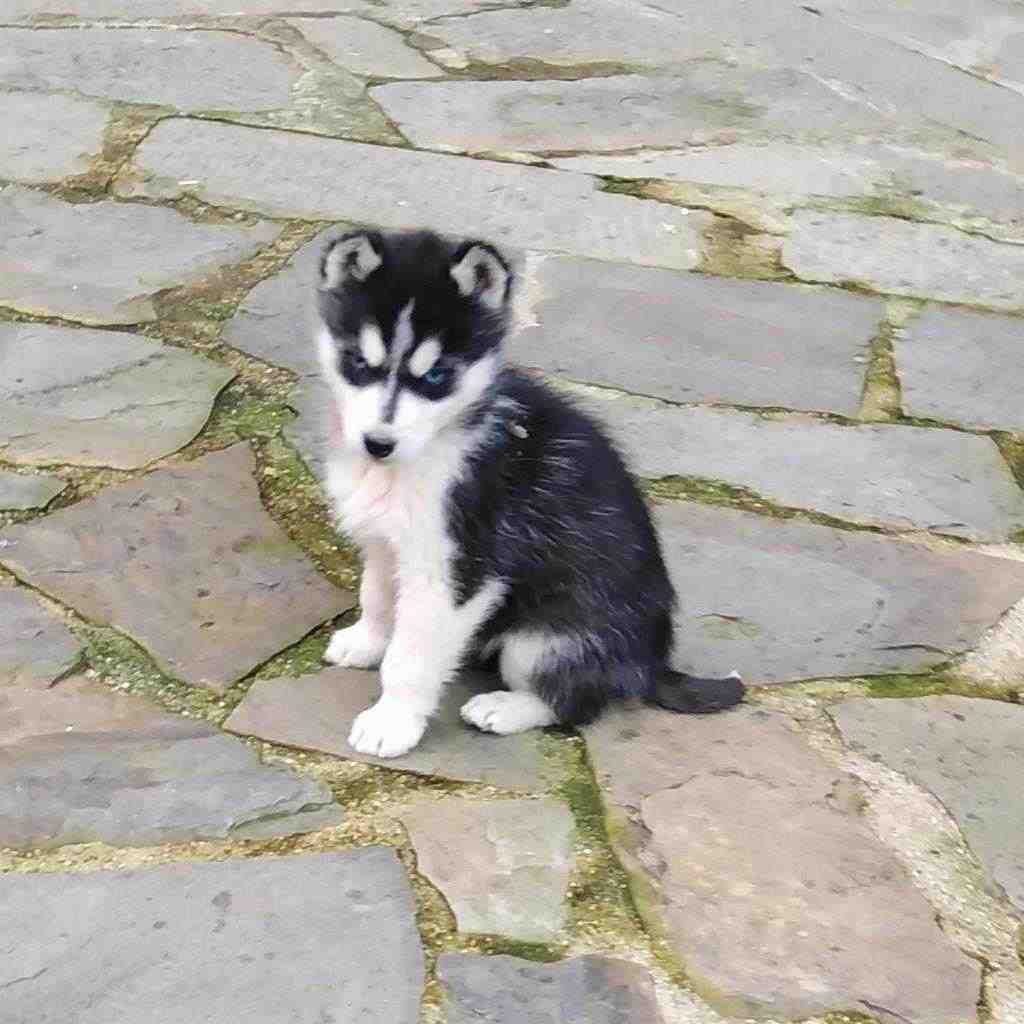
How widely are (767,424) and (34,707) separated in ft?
7.28

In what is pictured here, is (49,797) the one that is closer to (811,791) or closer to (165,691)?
(165,691)

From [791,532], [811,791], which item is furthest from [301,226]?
[811,791]

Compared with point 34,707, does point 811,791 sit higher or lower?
higher

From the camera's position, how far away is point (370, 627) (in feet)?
11.8

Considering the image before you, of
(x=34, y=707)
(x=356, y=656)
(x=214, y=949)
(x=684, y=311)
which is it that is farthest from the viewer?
(x=684, y=311)

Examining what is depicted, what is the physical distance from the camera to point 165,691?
345cm

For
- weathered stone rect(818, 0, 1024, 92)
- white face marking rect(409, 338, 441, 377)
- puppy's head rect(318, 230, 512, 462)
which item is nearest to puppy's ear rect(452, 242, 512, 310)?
puppy's head rect(318, 230, 512, 462)

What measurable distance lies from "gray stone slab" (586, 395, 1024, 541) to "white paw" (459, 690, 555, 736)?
41.2 inches

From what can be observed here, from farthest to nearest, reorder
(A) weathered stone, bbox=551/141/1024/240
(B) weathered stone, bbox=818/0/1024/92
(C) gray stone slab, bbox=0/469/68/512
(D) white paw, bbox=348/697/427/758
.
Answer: (B) weathered stone, bbox=818/0/1024/92 < (A) weathered stone, bbox=551/141/1024/240 < (C) gray stone slab, bbox=0/469/68/512 < (D) white paw, bbox=348/697/427/758

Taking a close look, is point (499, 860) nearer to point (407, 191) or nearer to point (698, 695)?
point (698, 695)

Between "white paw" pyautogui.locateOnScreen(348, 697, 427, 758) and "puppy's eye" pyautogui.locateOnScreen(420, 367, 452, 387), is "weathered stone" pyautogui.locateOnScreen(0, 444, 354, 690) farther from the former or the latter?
"puppy's eye" pyautogui.locateOnScreen(420, 367, 452, 387)

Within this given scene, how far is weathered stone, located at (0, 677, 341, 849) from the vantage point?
307 centimetres

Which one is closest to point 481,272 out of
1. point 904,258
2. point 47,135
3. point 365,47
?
point 904,258

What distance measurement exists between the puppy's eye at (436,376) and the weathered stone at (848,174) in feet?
9.44
